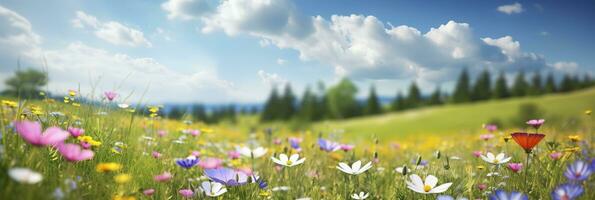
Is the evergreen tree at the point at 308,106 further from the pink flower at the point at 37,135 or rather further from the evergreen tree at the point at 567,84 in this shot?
→ the pink flower at the point at 37,135

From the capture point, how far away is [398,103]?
8712 cm

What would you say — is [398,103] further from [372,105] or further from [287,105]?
[287,105]

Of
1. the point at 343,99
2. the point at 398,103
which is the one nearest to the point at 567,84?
the point at 398,103

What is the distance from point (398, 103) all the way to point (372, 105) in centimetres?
599

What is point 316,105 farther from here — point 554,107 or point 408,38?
point 408,38

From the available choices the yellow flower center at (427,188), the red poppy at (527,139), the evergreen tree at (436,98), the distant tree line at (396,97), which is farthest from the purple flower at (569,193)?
the evergreen tree at (436,98)

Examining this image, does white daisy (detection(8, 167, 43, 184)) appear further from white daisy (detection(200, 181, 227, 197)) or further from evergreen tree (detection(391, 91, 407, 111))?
evergreen tree (detection(391, 91, 407, 111))

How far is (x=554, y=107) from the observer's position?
4219 cm

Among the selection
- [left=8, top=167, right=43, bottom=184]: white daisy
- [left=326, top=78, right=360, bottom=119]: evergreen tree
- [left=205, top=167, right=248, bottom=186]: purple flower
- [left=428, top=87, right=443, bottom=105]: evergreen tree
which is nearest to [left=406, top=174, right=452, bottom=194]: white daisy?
[left=205, top=167, right=248, bottom=186]: purple flower

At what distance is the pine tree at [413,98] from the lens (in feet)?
282

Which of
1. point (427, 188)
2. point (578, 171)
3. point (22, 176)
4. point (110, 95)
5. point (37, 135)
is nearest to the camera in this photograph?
point (22, 176)

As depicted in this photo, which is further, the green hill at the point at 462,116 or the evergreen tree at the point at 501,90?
the evergreen tree at the point at 501,90

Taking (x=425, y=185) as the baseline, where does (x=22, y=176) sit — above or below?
above

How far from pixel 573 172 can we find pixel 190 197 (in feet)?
6.39
